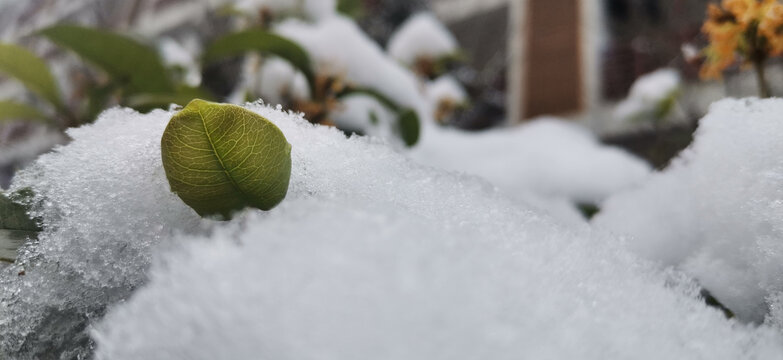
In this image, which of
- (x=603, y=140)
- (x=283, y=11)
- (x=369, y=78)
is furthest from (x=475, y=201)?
(x=603, y=140)

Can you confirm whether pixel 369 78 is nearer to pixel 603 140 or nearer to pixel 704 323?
pixel 704 323

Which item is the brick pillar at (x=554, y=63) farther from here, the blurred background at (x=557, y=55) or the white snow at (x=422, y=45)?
the white snow at (x=422, y=45)

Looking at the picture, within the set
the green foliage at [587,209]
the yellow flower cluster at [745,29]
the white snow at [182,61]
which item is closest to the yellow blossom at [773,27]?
the yellow flower cluster at [745,29]

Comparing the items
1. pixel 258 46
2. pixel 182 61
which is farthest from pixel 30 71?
pixel 182 61

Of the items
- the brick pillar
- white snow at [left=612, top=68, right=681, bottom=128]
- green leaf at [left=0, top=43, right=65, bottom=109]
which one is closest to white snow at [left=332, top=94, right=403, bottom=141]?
green leaf at [left=0, top=43, right=65, bottom=109]

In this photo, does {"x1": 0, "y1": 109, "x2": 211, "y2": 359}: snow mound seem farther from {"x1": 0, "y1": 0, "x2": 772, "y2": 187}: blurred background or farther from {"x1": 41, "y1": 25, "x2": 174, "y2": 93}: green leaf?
{"x1": 0, "y1": 0, "x2": 772, "y2": 187}: blurred background

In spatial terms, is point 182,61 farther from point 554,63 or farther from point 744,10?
point 554,63

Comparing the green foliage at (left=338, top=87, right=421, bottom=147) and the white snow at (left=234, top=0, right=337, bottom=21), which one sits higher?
the white snow at (left=234, top=0, right=337, bottom=21)
